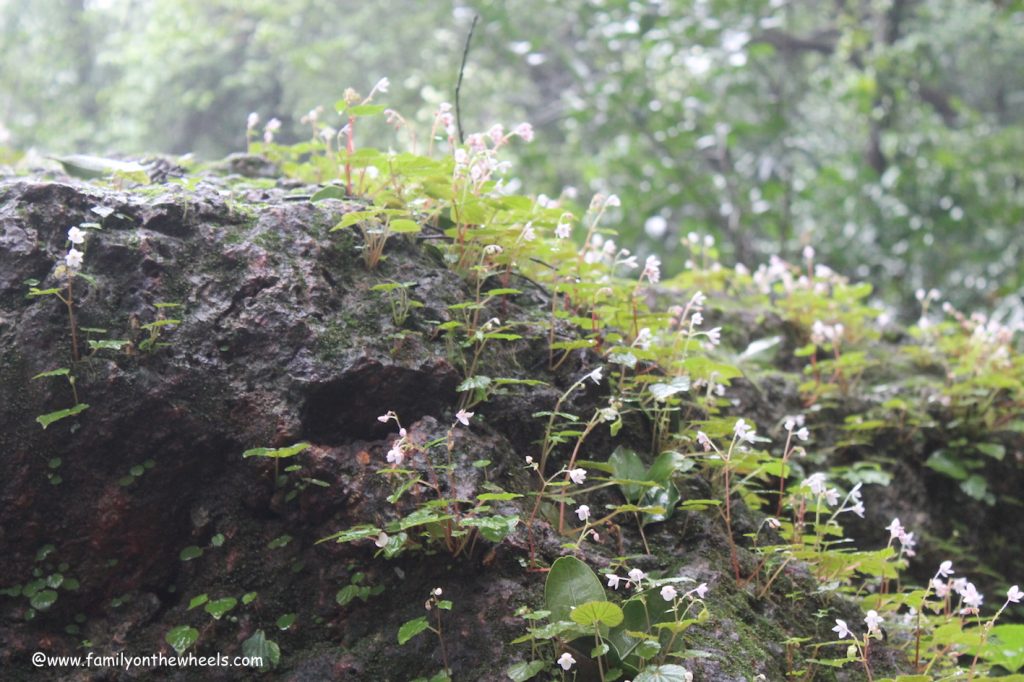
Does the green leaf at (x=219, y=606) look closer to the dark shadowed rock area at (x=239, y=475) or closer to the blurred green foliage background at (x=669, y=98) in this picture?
the dark shadowed rock area at (x=239, y=475)

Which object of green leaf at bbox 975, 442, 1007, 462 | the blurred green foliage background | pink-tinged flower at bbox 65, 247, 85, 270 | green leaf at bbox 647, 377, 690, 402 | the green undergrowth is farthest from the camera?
the blurred green foliage background

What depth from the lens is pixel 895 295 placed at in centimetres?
804

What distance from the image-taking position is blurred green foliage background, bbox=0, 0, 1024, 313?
761 cm

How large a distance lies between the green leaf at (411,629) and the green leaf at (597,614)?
372 mm

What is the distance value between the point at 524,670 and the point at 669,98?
7.79m

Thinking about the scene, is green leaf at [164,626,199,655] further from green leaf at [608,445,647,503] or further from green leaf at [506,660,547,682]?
green leaf at [608,445,647,503]

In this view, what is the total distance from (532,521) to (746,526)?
2.48 feet

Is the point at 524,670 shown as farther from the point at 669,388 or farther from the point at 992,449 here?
the point at 992,449

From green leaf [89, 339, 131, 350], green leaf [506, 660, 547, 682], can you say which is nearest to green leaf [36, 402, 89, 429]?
green leaf [89, 339, 131, 350]

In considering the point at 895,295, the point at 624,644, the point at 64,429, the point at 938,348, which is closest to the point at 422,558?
the point at 624,644

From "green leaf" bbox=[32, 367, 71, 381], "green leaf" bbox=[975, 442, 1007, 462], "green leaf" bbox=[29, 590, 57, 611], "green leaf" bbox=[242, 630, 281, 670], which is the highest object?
"green leaf" bbox=[32, 367, 71, 381]

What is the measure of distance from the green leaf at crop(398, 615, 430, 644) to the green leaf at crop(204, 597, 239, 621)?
47 centimetres

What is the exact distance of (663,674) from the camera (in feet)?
5.91

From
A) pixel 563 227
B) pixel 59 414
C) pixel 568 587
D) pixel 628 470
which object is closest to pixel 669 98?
pixel 563 227
